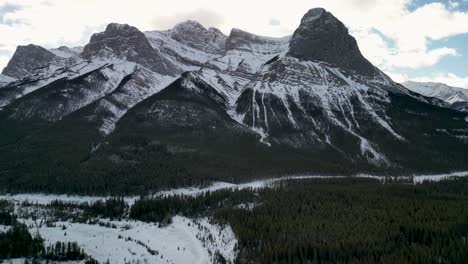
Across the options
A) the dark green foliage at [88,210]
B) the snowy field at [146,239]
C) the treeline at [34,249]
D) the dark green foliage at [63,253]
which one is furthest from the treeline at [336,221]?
the treeline at [34,249]

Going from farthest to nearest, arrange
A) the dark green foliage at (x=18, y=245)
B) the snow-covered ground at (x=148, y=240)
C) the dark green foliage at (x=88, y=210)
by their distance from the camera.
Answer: the dark green foliage at (x=88, y=210) → the snow-covered ground at (x=148, y=240) → the dark green foliage at (x=18, y=245)

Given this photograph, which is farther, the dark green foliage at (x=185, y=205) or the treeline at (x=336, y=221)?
the dark green foliage at (x=185, y=205)

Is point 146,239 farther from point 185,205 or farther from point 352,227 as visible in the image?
point 352,227

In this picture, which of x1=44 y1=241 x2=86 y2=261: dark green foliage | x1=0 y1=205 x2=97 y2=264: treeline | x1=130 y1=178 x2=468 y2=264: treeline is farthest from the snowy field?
x1=130 y1=178 x2=468 y2=264: treeline

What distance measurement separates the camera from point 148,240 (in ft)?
454

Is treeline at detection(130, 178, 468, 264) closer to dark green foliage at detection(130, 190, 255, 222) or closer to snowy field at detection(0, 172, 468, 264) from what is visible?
dark green foliage at detection(130, 190, 255, 222)

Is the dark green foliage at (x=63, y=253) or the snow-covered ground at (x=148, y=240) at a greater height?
the dark green foliage at (x=63, y=253)

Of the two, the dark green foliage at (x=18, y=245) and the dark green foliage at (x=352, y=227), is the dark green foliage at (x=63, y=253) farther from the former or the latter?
the dark green foliage at (x=352, y=227)

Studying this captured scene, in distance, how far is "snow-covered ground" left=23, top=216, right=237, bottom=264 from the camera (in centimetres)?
11856

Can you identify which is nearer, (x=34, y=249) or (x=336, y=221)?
(x=34, y=249)

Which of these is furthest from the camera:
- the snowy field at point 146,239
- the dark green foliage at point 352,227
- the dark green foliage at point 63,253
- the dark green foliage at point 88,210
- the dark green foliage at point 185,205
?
the dark green foliage at point 185,205

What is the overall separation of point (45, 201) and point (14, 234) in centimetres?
8927

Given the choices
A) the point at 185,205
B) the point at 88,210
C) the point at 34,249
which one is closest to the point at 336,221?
the point at 185,205

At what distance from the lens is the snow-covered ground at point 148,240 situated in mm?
118562
